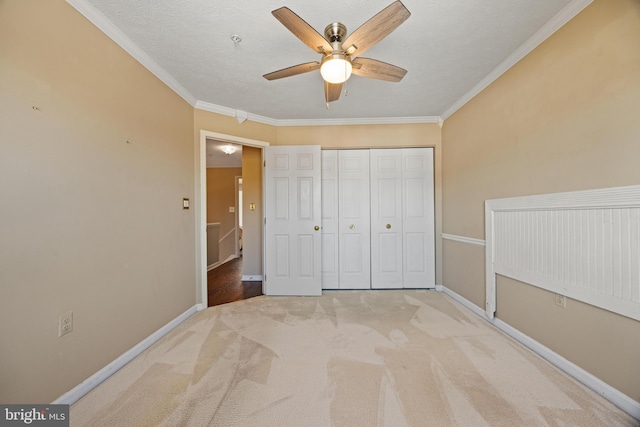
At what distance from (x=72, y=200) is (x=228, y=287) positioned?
2.62 meters

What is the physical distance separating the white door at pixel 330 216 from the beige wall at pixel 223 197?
12.5 ft

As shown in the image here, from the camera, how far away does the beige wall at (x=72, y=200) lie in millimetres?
1146

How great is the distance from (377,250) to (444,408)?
217 centimetres

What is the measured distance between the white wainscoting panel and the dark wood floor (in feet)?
10.1

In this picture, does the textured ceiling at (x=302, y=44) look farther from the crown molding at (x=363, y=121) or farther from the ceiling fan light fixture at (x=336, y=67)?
the crown molding at (x=363, y=121)

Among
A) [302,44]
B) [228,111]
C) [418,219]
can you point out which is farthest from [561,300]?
[228,111]

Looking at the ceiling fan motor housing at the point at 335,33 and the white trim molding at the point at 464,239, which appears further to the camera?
the white trim molding at the point at 464,239

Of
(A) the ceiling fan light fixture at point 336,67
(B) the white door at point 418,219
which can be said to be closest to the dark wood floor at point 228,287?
(B) the white door at point 418,219

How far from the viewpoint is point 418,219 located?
3.38 metres

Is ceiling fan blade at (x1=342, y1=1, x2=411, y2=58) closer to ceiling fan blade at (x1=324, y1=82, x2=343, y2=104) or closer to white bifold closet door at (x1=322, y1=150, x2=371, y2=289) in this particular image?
ceiling fan blade at (x1=324, y1=82, x2=343, y2=104)

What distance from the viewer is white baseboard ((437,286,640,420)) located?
50.2 inches

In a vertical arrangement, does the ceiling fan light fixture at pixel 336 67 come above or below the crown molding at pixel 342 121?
below

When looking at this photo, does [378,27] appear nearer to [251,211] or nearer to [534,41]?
[534,41]

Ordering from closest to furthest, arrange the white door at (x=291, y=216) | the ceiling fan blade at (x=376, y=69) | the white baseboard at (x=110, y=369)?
the white baseboard at (x=110, y=369) < the ceiling fan blade at (x=376, y=69) < the white door at (x=291, y=216)
